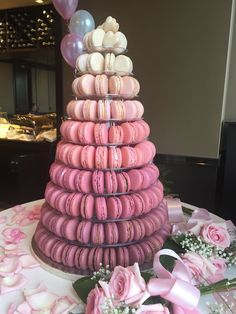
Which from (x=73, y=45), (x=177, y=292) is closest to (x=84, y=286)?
(x=177, y=292)

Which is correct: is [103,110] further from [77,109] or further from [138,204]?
[138,204]

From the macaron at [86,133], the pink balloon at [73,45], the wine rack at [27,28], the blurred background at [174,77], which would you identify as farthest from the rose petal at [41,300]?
the wine rack at [27,28]

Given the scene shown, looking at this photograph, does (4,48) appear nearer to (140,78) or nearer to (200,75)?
(140,78)

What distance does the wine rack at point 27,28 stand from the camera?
281 cm

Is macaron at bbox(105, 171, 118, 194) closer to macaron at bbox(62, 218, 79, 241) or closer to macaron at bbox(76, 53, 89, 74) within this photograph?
macaron at bbox(62, 218, 79, 241)

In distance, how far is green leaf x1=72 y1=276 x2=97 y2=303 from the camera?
0.75 metres

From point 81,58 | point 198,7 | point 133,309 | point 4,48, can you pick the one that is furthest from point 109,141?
point 4,48

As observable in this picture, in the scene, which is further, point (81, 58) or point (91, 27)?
point (91, 27)

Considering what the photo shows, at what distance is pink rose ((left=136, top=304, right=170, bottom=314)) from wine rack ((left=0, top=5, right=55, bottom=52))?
271 centimetres

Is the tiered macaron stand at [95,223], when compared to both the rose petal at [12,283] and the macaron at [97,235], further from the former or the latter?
the rose petal at [12,283]

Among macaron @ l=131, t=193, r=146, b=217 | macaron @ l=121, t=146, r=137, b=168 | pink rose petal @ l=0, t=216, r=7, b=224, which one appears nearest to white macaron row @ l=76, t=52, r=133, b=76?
macaron @ l=121, t=146, r=137, b=168

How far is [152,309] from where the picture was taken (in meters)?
0.60

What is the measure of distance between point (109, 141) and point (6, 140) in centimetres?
255

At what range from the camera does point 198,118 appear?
237 cm
